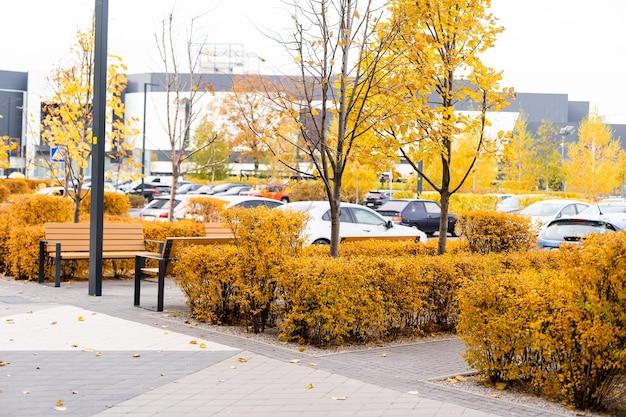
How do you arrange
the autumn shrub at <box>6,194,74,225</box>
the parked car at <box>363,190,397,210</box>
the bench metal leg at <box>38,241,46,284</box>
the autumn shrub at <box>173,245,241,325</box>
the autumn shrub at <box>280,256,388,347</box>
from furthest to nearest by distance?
→ the parked car at <box>363,190,397,210</box>
the autumn shrub at <box>6,194,74,225</box>
the bench metal leg at <box>38,241,46,284</box>
the autumn shrub at <box>173,245,241,325</box>
the autumn shrub at <box>280,256,388,347</box>

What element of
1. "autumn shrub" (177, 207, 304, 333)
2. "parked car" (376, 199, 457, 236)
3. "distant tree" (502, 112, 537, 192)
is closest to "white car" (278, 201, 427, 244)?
"autumn shrub" (177, 207, 304, 333)

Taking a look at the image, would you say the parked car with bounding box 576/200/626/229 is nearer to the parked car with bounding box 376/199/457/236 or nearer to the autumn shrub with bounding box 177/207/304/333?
the parked car with bounding box 376/199/457/236

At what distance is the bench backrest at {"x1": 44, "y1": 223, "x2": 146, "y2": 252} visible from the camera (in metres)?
13.4

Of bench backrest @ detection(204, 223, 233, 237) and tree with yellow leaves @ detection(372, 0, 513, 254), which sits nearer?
tree with yellow leaves @ detection(372, 0, 513, 254)

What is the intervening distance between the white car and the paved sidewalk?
23.5 ft

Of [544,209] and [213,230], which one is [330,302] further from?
[544,209]

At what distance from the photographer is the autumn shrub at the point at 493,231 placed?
13.0 metres

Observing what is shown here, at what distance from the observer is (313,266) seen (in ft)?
28.3

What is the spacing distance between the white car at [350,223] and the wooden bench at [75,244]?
393 centimetres

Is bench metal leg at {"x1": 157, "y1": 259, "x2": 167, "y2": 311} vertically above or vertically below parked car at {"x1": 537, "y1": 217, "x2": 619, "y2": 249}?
below

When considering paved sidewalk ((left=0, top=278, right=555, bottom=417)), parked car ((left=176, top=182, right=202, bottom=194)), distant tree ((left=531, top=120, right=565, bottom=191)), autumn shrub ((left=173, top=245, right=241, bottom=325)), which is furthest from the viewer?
distant tree ((left=531, top=120, right=565, bottom=191))

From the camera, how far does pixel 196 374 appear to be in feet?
23.1

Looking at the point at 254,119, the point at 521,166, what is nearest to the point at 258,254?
the point at 254,119

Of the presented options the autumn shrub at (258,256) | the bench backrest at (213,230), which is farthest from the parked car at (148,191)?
the autumn shrub at (258,256)
